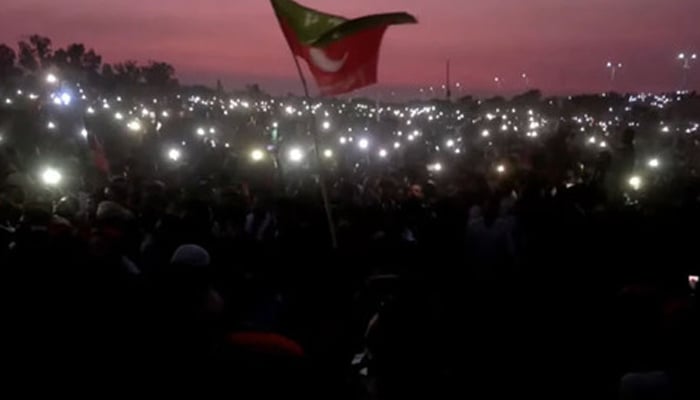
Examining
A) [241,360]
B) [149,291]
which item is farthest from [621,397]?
[149,291]

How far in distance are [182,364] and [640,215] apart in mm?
6287

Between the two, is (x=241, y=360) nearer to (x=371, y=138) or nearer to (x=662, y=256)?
(x=662, y=256)

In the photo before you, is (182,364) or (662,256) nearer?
(182,364)

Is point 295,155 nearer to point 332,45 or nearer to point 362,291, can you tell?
point 332,45

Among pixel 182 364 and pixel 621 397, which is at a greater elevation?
pixel 182 364

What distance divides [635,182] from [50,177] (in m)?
10.6

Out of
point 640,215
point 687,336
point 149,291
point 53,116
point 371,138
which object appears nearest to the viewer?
A: point 687,336

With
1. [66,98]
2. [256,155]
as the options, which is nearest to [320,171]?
[256,155]

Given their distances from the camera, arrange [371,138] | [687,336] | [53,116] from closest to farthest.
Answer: [687,336] < [53,116] < [371,138]

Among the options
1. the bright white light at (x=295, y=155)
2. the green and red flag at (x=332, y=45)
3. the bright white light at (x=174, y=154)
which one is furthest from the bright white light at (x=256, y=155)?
the green and red flag at (x=332, y=45)

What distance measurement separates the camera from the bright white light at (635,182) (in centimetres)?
1434

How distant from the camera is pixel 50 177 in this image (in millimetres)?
14609

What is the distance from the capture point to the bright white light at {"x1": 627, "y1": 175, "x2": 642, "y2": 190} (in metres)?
14.3

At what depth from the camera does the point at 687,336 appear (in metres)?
3.80
